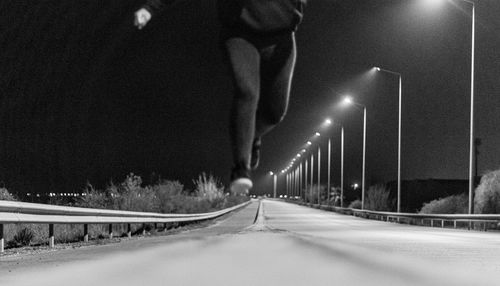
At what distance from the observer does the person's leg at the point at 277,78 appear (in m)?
2.21

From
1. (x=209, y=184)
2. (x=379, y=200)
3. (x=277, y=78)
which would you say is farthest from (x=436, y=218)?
(x=277, y=78)

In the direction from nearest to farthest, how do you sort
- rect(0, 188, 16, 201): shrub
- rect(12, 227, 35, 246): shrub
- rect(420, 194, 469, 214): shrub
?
rect(12, 227, 35, 246): shrub, rect(0, 188, 16, 201): shrub, rect(420, 194, 469, 214): shrub

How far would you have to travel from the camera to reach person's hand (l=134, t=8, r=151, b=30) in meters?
2.13

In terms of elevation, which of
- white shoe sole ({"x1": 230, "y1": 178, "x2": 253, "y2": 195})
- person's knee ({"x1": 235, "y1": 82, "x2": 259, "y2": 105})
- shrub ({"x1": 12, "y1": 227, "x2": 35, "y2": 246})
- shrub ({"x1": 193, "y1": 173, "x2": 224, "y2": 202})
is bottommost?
shrub ({"x1": 12, "y1": 227, "x2": 35, "y2": 246})

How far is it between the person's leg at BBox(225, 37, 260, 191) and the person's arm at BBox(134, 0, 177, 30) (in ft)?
0.74

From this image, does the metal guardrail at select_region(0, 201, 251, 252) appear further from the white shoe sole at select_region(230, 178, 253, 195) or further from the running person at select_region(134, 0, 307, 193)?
the running person at select_region(134, 0, 307, 193)

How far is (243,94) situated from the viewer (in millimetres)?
2145

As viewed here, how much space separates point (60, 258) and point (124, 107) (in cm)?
1283

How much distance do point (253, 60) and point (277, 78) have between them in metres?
0.15


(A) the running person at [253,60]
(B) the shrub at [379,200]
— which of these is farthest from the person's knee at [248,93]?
(B) the shrub at [379,200]

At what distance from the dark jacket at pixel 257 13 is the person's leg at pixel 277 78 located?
8 cm

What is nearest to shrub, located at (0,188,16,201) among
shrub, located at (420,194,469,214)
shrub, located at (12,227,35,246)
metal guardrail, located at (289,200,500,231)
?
shrub, located at (12,227,35,246)

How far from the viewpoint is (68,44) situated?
2.47m

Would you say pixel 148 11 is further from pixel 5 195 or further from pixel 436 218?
pixel 436 218
